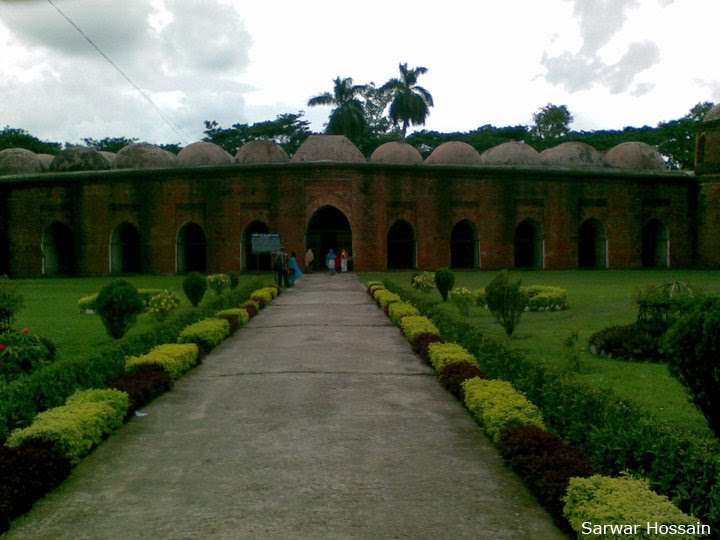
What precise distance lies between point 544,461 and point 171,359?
471cm

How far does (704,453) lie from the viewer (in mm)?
3646

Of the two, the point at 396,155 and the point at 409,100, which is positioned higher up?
the point at 409,100

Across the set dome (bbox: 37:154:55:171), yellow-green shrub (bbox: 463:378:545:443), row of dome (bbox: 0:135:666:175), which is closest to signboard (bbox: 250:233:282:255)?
row of dome (bbox: 0:135:666:175)

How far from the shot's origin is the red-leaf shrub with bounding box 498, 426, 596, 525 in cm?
393

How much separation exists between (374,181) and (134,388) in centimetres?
1935

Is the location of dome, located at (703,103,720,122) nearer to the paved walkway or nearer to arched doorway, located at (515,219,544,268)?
arched doorway, located at (515,219,544,268)

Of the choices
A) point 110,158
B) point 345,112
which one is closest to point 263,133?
point 345,112

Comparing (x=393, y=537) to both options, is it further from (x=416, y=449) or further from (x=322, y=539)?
(x=416, y=449)

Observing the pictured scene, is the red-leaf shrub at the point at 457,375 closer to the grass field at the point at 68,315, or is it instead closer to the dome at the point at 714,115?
the grass field at the point at 68,315

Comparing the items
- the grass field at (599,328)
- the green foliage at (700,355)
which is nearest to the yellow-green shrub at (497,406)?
the grass field at (599,328)

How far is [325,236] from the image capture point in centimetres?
2762

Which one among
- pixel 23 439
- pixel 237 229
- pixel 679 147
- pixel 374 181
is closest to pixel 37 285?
pixel 237 229

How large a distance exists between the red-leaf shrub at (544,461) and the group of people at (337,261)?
1913 centimetres

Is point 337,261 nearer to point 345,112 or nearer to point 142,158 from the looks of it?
point 142,158
